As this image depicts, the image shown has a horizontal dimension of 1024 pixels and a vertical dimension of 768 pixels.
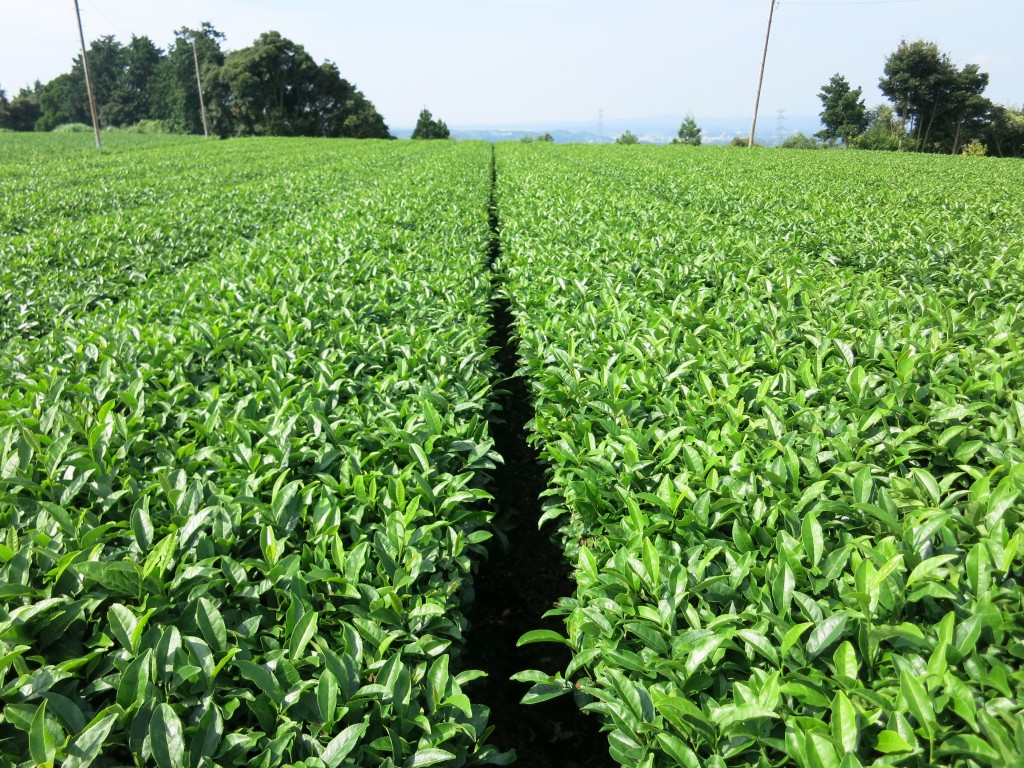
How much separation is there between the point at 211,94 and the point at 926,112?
210 feet

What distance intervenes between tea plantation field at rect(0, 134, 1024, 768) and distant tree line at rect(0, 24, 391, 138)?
57.4 metres

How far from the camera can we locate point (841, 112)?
1828 inches

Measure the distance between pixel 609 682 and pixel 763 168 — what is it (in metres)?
19.7

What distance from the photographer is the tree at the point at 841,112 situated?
151 feet

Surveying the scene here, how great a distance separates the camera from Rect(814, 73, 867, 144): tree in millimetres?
45906

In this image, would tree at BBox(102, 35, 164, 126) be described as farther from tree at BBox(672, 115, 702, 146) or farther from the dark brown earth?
the dark brown earth

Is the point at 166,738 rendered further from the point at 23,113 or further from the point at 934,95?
the point at 23,113

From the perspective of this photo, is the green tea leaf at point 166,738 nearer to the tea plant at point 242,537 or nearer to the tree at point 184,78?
the tea plant at point 242,537

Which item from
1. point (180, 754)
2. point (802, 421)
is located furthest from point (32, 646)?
point (802, 421)

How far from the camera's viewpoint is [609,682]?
1.64m

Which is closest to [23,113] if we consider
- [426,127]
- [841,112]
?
[426,127]

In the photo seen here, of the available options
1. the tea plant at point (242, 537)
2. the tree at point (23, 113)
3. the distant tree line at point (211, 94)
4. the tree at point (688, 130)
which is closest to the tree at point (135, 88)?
the distant tree line at point (211, 94)

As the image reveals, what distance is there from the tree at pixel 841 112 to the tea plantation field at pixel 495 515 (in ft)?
166

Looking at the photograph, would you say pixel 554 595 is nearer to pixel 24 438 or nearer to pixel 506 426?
pixel 506 426
